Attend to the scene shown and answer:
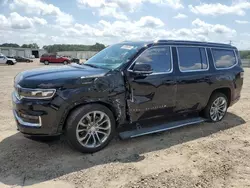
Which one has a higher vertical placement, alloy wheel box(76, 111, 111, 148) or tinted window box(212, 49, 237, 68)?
tinted window box(212, 49, 237, 68)

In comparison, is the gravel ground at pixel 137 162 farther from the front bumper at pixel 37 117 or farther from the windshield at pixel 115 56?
the windshield at pixel 115 56

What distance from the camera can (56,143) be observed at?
4570mm

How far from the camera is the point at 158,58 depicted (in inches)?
190

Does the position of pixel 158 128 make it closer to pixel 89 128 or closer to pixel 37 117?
pixel 89 128

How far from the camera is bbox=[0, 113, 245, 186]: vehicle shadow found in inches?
139

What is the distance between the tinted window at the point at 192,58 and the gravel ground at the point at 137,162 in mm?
1386

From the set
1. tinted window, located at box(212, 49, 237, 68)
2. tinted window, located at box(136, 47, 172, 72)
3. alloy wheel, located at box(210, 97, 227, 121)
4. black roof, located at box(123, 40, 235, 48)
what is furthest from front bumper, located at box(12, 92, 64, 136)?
tinted window, located at box(212, 49, 237, 68)

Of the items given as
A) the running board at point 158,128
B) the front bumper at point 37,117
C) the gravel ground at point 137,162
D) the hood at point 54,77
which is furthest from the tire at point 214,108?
the front bumper at point 37,117

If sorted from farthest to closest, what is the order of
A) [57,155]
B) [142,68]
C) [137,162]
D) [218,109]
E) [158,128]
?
[218,109]
[158,128]
[142,68]
[57,155]
[137,162]

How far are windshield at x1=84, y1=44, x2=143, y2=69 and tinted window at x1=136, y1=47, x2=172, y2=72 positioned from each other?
185 millimetres

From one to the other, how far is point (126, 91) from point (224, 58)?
303 cm

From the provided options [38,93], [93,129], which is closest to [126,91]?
[93,129]

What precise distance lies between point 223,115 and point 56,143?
404cm

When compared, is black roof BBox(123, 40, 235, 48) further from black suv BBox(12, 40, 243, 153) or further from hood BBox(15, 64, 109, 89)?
hood BBox(15, 64, 109, 89)
